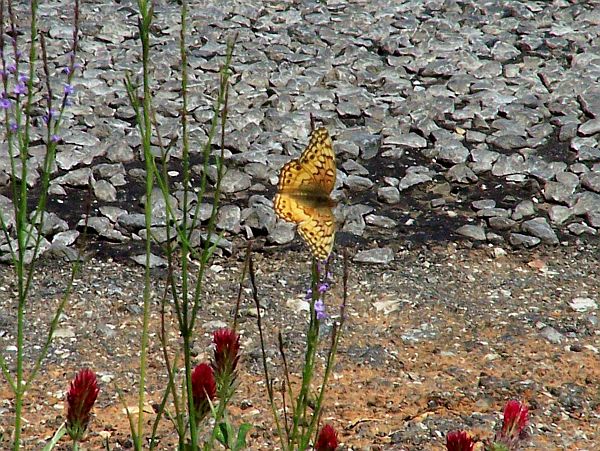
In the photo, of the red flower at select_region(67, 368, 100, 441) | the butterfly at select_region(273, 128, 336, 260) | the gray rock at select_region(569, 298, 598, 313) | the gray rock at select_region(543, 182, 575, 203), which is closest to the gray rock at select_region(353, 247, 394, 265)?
the gray rock at select_region(569, 298, 598, 313)

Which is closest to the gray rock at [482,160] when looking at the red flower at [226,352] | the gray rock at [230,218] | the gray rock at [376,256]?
the gray rock at [376,256]

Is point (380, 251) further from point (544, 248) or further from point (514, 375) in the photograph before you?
point (514, 375)

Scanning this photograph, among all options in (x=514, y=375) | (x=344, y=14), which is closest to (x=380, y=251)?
(x=514, y=375)

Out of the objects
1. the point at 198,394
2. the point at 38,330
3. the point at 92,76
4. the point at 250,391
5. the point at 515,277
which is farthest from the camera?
the point at 92,76

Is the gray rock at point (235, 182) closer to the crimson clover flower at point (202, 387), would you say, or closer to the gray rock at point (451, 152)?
the gray rock at point (451, 152)

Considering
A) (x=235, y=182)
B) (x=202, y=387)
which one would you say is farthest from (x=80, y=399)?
(x=235, y=182)

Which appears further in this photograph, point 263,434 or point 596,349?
point 596,349

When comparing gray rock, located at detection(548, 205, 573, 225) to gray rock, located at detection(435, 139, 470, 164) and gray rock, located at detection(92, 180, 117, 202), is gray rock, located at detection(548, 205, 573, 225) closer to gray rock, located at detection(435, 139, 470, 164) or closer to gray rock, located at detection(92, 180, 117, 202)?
gray rock, located at detection(435, 139, 470, 164)
